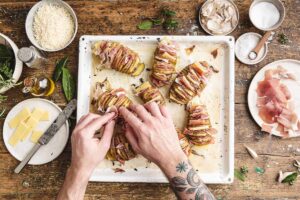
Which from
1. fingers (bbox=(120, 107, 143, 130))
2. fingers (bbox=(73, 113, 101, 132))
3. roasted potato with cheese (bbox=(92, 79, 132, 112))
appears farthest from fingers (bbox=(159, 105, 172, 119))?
fingers (bbox=(73, 113, 101, 132))

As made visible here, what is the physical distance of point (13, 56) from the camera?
2549mm

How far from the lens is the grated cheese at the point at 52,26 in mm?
2518

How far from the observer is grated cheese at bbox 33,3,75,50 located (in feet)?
8.26

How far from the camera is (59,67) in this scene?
101 inches

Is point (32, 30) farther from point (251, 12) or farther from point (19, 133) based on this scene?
point (251, 12)

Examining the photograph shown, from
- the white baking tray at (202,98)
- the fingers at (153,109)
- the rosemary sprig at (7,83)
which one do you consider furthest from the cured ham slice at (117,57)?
the rosemary sprig at (7,83)

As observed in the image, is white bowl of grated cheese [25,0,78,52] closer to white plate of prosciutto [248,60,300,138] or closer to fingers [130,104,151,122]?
fingers [130,104,151,122]

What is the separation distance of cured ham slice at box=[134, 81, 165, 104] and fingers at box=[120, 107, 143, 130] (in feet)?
0.58

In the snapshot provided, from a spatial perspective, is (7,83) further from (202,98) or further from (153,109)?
(202,98)

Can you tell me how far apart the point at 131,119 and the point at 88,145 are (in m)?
0.25

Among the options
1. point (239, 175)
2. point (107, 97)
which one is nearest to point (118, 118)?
point (107, 97)

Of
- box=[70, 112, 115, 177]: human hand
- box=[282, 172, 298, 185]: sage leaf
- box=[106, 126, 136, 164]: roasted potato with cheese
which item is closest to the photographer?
box=[70, 112, 115, 177]: human hand

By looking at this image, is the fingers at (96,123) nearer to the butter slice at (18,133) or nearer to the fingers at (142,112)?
the fingers at (142,112)

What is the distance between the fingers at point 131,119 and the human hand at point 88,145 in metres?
0.10
